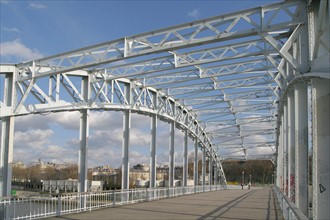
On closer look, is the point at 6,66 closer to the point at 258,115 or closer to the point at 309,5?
the point at 309,5

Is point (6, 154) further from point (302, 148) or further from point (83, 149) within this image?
point (302, 148)

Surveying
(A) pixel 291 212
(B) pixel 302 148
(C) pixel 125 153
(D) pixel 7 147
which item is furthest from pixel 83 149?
(A) pixel 291 212

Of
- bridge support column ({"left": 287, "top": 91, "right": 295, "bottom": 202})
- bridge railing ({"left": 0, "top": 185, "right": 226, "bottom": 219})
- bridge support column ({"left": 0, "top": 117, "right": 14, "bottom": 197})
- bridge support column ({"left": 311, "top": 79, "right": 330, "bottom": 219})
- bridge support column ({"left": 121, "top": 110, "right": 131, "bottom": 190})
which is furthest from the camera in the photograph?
bridge support column ({"left": 121, "top": 110, "right": 131, "bottom": 190})

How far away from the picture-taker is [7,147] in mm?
16547

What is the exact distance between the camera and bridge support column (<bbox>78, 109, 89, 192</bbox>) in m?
18.9

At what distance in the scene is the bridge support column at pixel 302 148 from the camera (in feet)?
35.5

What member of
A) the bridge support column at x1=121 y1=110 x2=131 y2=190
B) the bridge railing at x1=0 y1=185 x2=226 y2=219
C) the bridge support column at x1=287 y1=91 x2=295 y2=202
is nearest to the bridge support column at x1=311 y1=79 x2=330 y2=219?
the bridge support column at x1=287 y1=91 x2=295 y2=202

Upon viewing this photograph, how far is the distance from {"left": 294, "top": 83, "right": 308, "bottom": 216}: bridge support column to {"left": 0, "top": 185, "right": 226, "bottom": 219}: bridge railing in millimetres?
8027

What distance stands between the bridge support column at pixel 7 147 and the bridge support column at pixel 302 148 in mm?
11658

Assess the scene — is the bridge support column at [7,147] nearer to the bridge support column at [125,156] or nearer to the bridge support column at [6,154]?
the bridge support column at [6,154]

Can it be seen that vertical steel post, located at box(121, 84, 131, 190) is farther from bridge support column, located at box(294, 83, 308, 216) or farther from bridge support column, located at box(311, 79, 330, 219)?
bridge support column, located at box(311, 79, 330, 219)

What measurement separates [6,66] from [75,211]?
23.6ft

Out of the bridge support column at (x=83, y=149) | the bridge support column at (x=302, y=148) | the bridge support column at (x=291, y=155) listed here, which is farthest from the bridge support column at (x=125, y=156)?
the bridge support column at (x=302, y=148)

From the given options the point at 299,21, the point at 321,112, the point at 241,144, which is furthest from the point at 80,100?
the point at 241,144
